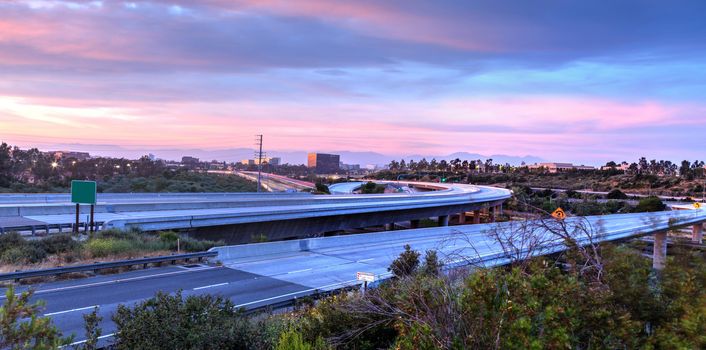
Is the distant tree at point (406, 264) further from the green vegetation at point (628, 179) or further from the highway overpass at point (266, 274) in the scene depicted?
the green vegetation at point (628, 179)

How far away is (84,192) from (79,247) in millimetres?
5160

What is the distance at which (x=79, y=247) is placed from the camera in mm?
20953

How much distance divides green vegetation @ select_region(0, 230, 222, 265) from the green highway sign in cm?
209

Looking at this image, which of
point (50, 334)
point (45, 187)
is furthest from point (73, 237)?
point (45, 187)

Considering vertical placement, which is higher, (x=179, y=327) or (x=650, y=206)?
(x=179, y=327)

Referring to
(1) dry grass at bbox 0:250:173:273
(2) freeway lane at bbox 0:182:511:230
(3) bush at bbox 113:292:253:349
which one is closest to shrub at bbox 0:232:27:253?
(1) dry grass at bbox 0:250:173:273

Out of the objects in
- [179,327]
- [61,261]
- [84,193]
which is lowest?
[61,261]

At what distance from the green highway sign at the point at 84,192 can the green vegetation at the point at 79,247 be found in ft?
6.86

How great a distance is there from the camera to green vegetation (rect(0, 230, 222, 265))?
19.2 metres

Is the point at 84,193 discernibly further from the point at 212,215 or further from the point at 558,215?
the point at 558,215

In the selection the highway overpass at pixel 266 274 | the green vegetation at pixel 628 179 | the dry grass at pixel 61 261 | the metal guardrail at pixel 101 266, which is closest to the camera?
the highway overpass at pixel 266 274

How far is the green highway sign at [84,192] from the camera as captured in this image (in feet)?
82.3

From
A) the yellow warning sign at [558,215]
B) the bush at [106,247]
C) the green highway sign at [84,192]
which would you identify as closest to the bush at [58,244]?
the bush at [106,247]

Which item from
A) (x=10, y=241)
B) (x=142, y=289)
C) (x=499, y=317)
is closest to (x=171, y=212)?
(x=10, y=241)
